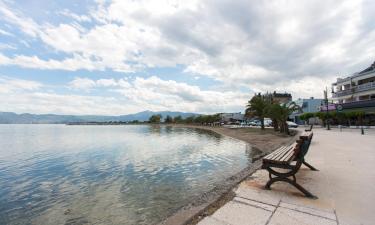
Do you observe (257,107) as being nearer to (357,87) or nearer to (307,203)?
(357,87)

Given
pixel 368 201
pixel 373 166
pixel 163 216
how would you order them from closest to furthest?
1. pixel 368 201
2. pixel 163 216
3. pixel 373 166

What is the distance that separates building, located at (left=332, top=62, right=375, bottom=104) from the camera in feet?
141

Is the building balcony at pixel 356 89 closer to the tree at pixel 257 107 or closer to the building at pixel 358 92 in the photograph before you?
→ the building at pixel 358 92

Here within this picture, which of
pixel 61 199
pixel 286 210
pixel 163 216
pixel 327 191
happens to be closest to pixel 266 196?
pixel 286 210

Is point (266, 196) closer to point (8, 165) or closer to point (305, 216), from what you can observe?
point (305, 216)

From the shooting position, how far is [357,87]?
4531 cm

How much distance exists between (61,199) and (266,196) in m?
7.17

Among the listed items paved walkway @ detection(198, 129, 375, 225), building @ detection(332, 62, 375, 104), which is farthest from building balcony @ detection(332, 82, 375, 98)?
paved walkway @ detection(198, 129, 375, 225)

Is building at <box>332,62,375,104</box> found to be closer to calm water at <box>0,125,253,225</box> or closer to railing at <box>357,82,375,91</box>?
railing at <box>357,82,375,91</box>

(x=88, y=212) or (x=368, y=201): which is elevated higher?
(x=368, y=201)

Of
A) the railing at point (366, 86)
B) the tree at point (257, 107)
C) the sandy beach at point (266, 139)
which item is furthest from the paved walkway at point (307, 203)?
the railing at point (366, 86)

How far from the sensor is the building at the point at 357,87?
42.8m

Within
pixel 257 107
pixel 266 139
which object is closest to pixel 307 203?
pixel 266 139

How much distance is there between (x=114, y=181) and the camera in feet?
35.9
